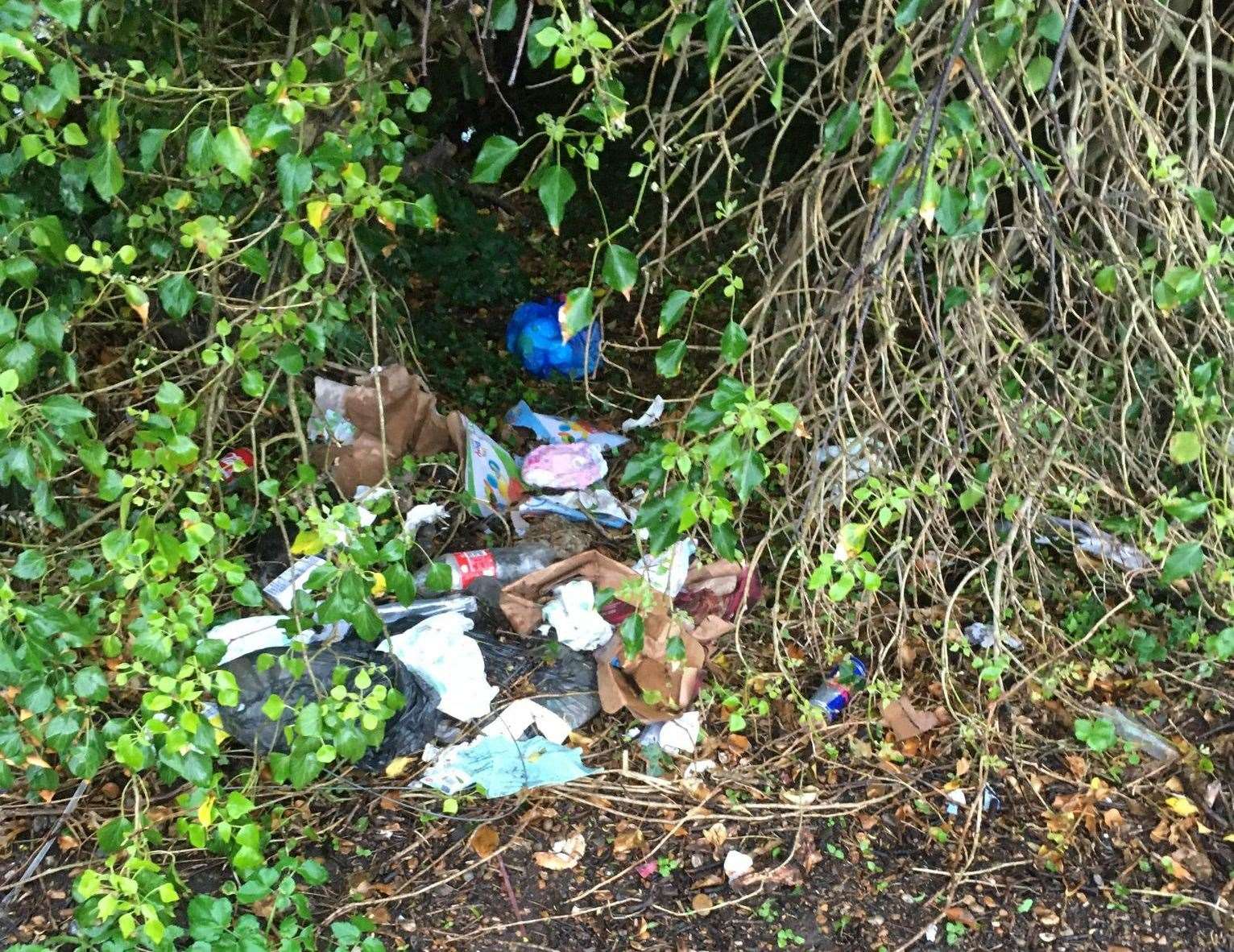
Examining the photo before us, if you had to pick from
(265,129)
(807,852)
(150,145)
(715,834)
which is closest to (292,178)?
(265,129)

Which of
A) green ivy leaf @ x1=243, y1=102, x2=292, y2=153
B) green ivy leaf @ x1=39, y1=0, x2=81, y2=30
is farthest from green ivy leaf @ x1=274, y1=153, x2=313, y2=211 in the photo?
green ivy leaf @ x1=39, y1=0, x2=81, y2=30

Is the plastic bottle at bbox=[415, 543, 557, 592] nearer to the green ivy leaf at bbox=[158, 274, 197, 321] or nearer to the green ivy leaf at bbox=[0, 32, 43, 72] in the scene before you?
the green ivy leaf at bbox=[158, 274, 197, 321]

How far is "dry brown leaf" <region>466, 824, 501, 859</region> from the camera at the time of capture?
2035 mm

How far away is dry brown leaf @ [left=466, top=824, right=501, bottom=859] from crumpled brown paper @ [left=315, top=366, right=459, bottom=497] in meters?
0.99

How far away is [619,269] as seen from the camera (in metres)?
1.49

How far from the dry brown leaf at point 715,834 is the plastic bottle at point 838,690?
1.33ft

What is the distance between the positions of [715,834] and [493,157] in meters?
1.46

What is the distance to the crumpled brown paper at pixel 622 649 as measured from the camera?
2.28 meters

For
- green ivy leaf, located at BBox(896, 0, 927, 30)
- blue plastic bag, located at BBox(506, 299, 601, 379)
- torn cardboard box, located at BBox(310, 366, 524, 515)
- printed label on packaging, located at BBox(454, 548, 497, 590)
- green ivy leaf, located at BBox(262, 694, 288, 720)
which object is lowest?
blue plastic bag, located at BBox(506, 299, 601, 379)

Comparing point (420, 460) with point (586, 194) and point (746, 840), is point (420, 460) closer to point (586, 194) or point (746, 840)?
point (746, 840)

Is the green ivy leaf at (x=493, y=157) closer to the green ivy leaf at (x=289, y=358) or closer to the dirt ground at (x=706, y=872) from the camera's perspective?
the green ivy leaf at (x=289, y=358)

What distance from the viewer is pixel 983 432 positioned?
9.00ft

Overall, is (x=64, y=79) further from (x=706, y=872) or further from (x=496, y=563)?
(x=706, y=872)

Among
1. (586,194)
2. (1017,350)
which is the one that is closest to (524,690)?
(1017,350)
